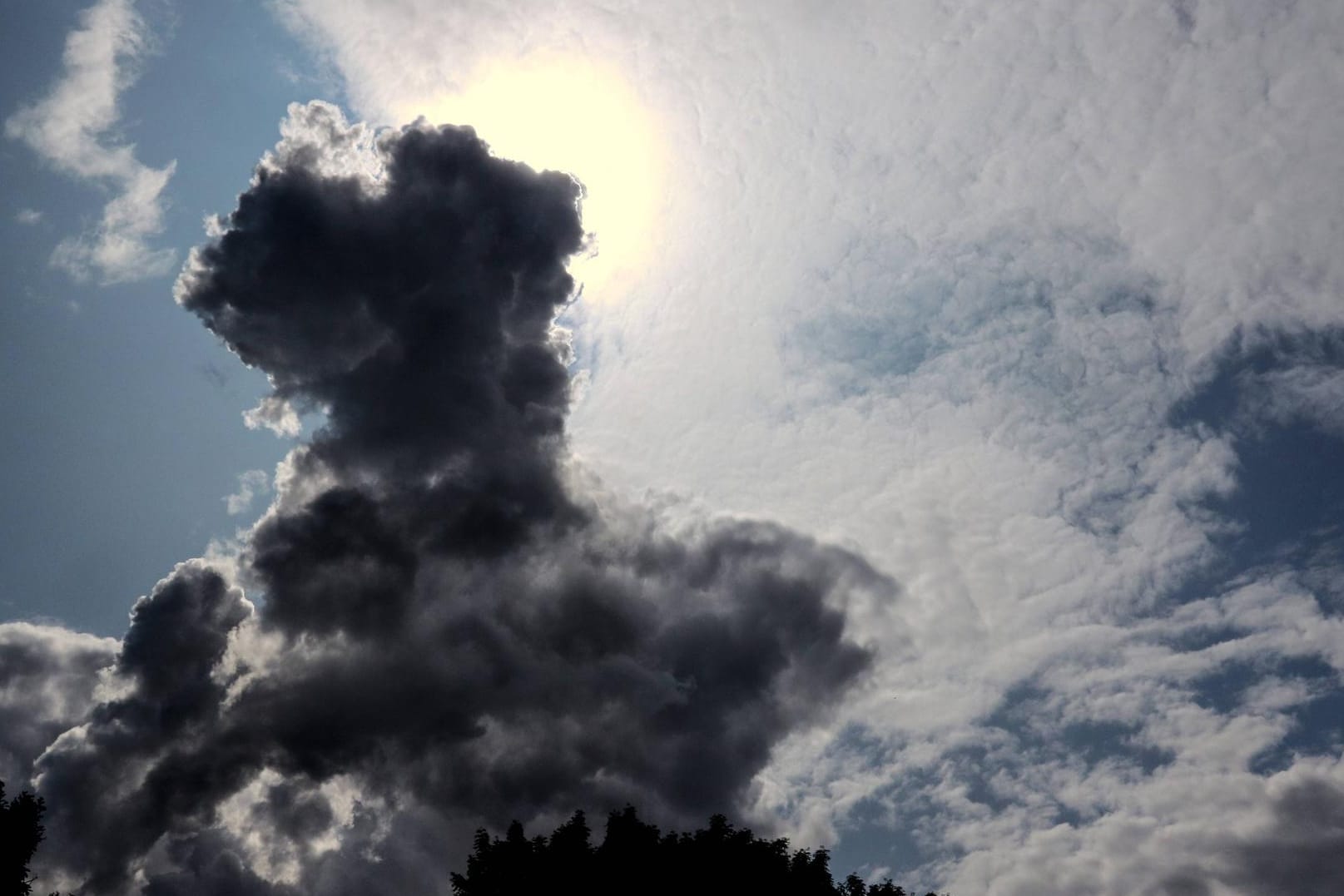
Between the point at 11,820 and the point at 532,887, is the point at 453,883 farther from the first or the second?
the point at 11,820

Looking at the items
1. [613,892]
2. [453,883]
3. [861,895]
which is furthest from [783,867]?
[453,883]

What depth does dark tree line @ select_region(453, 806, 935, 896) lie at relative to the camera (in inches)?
2904

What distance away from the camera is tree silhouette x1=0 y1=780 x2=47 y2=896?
3172 inches

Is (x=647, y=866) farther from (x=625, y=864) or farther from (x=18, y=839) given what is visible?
(x=18, y=839)

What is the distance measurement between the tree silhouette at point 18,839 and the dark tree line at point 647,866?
3540cm

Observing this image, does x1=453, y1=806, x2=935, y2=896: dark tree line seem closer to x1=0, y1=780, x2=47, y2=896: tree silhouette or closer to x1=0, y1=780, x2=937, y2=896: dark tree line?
x1=0, y1=780, x2=937, y2=896: dark tree line

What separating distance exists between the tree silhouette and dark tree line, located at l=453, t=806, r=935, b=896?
1394 inches

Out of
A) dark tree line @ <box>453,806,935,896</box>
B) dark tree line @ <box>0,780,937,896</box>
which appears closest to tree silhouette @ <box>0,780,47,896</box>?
dark tree line @ <box>0,780,937,896</box>

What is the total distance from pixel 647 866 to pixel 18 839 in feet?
172

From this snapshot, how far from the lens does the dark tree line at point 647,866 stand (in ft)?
242

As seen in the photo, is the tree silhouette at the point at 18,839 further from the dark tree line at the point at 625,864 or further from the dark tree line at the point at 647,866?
the dark tree line at the point at 647,866

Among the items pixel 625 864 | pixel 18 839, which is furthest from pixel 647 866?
pixel 18 839

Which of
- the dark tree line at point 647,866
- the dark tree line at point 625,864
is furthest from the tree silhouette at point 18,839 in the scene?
the dark tree line at point 647,866

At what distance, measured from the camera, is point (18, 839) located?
82.1m
